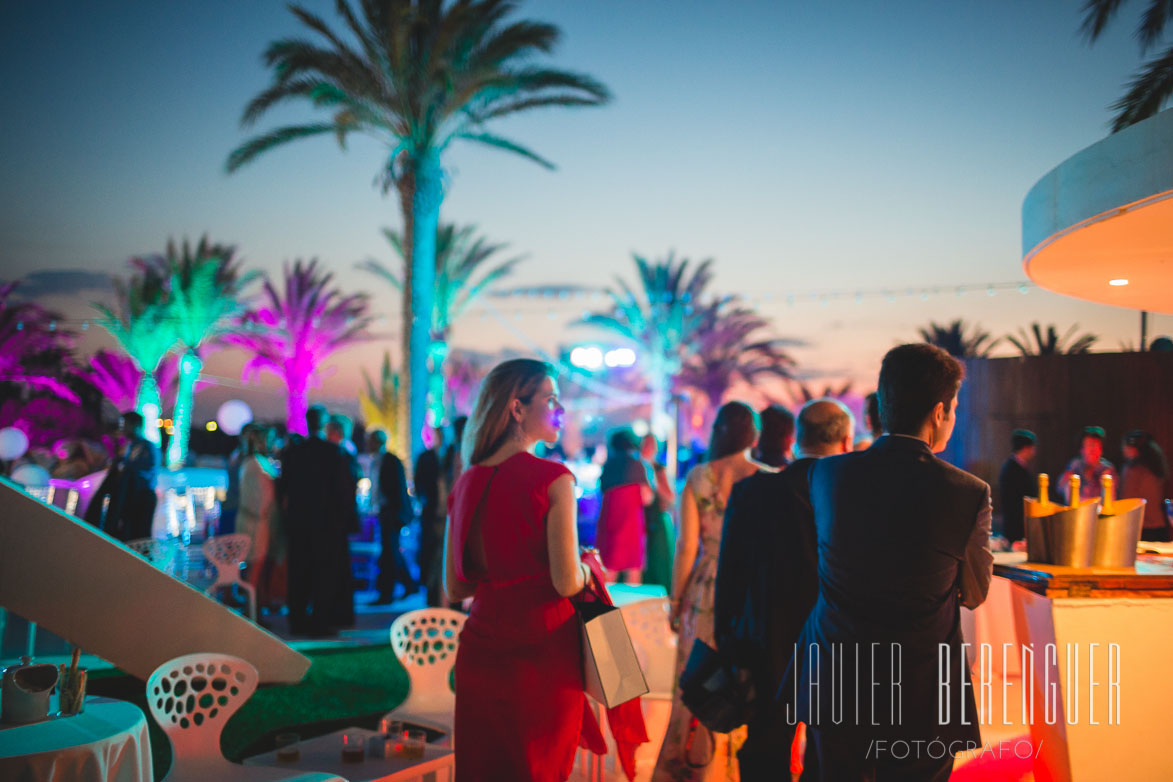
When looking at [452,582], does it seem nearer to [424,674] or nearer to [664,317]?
[424,674]

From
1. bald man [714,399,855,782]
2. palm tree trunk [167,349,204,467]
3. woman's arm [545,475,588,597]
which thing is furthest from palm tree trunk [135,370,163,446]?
woman's arm [545,475,588,597]

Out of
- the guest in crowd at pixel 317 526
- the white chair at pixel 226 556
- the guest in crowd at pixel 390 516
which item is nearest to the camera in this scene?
the white chair at pixel 226 556

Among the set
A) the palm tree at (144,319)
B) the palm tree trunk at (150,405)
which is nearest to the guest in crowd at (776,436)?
the palm tree trunk at (150,405)


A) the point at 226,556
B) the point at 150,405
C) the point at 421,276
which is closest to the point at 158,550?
the point at 226,556

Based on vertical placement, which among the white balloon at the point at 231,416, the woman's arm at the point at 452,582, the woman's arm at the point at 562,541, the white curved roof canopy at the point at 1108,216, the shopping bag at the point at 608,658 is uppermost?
the white curved roof canopy at the point at 1108,216

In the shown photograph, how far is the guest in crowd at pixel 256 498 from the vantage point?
8102mm

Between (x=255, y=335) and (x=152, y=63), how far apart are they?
62.6 feet

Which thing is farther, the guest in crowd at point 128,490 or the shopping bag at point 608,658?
the guest in crowd at point 128,490

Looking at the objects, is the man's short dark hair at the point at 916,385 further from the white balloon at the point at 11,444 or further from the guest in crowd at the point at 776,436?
the white balloon at the point at 11,444

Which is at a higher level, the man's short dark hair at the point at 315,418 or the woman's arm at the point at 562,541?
the man's short dark hair at the point at 315,418

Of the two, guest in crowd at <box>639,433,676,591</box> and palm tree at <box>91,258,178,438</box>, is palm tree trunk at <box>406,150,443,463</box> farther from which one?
palm tree at <box>91,258,178,438</box>

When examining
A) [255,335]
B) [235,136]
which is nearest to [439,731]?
[235,136]

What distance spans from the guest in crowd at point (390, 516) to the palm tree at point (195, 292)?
16.7m

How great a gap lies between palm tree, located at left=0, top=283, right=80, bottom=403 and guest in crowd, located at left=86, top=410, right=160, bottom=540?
77.4 feet
